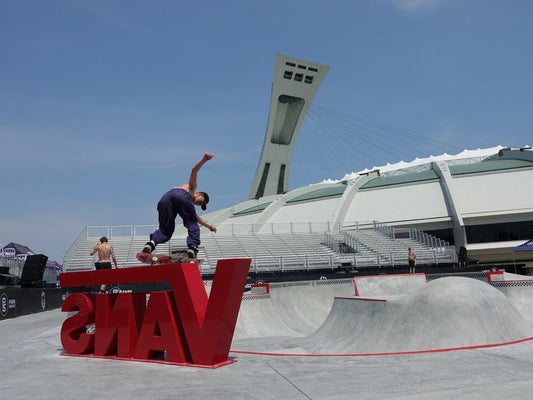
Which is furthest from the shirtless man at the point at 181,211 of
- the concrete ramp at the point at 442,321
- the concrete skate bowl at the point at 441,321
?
the concrete ramp at the point at 442,321

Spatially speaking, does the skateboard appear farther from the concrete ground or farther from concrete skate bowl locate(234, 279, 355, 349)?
concrete skate bowl locate(234, 279, 355, 349)

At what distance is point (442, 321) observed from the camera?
25.9ft

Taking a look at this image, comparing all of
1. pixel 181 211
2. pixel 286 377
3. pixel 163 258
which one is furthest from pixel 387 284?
pixel 286 377

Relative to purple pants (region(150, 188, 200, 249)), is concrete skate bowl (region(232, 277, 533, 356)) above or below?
below

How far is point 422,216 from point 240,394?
37.5 meters

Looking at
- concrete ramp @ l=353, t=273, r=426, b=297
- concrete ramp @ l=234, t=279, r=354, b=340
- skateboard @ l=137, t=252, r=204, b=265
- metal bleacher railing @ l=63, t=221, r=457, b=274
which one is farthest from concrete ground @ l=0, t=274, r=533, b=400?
metal bleacher railing @ l=63, t=221, r=457, b=274

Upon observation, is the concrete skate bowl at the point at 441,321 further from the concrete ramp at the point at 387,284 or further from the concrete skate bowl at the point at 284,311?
the concrete ramp at the point at 387,284

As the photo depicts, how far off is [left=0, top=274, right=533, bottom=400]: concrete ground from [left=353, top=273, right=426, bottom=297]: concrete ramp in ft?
25.8

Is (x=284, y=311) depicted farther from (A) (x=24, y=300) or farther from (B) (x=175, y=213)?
(B) (x=175, y=213)

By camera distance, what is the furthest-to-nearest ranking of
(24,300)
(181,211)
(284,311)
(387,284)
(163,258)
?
(284,311) < (387,284) < (24,300) < (163,258) < (181,211)

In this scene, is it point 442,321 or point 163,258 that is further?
point 442,321

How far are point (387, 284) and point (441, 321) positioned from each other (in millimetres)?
8087

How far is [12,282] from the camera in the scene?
1761 centimetres

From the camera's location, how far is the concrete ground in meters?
4.31
